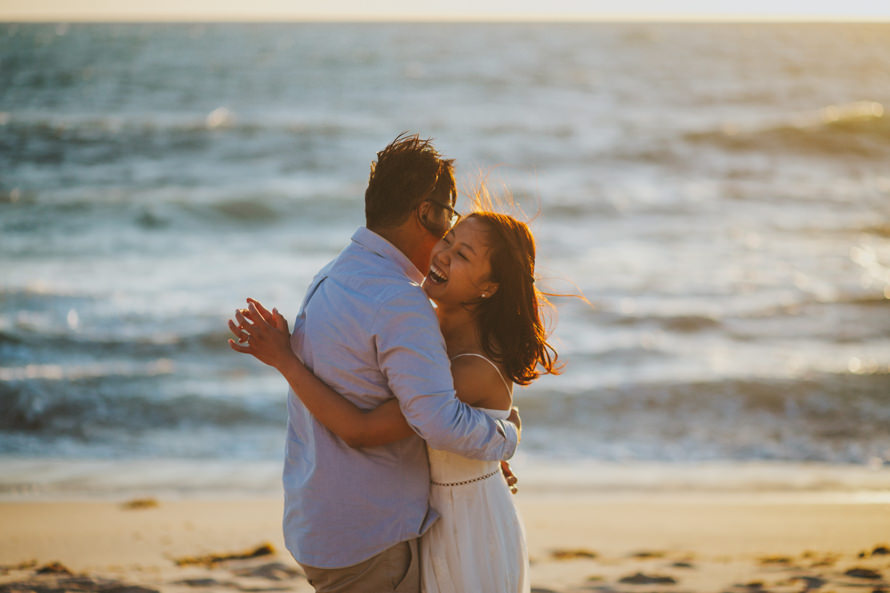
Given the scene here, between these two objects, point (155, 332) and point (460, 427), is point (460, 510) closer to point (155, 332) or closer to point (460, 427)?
point (460, 427)

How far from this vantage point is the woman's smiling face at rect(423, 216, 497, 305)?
2.71 metres

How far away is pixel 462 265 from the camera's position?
2707mm

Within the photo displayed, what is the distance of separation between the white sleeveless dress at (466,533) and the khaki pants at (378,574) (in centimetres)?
6

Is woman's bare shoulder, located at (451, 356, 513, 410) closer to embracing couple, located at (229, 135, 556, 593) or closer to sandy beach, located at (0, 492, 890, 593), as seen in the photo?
embracing couple, located at (229, 135, 556, 593)

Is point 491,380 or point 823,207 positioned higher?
point 823,207

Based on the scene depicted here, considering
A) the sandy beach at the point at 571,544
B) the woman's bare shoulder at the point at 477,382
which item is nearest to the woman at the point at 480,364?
the woman's bare shoulder at the point at 477,382

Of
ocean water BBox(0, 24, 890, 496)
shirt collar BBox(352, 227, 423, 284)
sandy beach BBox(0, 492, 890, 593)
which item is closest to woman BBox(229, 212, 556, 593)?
shirt collar BBox(352, 227, 423, 284)

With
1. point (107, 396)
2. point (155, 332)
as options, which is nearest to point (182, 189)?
point (155, 332)

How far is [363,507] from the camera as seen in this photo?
252 cm

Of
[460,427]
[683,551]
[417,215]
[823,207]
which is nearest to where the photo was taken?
[460,427]

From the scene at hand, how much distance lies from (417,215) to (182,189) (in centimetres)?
1824

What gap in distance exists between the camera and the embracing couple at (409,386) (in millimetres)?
2406

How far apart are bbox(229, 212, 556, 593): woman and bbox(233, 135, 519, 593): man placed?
63 mm

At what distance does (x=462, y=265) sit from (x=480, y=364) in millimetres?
295
